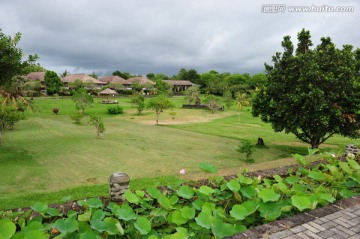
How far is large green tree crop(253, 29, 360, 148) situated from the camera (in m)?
15.1

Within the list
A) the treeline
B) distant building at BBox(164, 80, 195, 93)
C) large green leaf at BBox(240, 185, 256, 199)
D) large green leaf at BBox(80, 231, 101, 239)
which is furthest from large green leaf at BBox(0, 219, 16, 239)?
distant building at BBox(164, 80, 195, 93)

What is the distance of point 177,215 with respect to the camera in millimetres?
3660

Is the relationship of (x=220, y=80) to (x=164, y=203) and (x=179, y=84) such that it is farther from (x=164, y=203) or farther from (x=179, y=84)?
(x=164, y=203)

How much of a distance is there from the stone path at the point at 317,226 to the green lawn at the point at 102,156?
6.42m

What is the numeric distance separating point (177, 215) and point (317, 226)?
5.93ft

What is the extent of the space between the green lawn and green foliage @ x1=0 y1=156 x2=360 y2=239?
18.8 ft

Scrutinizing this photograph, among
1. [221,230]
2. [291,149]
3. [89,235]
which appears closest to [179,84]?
→ [291,149]

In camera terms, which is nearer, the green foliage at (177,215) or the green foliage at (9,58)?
the green foliage at (177,215)

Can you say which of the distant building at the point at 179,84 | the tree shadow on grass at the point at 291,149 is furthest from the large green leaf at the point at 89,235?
the distant building at the point at 179,84

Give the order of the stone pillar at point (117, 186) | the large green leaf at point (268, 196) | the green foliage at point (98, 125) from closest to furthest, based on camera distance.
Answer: the large green leaf at point (268, 196), the stone pillar at point (117, 186), the green foliage at point (98, 125)

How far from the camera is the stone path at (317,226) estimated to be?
10.7 feet

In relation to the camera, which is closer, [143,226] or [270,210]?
[143,226]

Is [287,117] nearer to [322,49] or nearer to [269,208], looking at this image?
[322,49]

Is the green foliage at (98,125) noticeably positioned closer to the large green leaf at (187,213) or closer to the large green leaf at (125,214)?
the large green leaf at (125,214)
